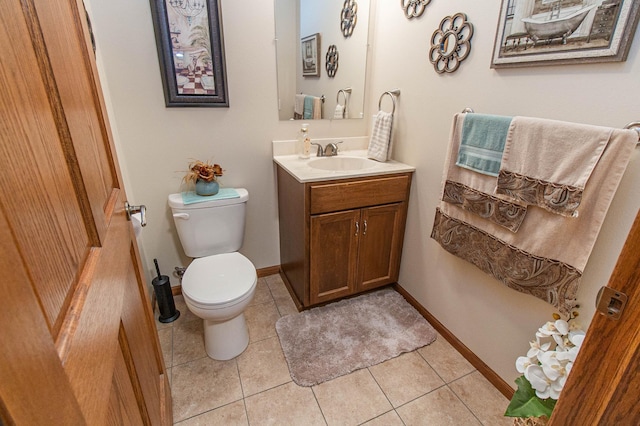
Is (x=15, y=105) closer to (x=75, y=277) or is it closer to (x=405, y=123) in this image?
(x=75, y=277)

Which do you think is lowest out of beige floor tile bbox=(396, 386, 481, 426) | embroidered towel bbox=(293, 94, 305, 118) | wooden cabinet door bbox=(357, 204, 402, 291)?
beige floor tile bbox=(396, 386, 481, 426)

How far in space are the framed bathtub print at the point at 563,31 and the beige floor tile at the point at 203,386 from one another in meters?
1.89

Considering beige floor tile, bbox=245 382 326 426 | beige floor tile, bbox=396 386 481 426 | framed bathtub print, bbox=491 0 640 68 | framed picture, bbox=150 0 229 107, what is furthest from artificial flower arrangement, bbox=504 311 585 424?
framed picture, bbox=150 0 229 107

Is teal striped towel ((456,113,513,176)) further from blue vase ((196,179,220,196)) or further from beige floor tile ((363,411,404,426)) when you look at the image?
blue vase ((196,179,220,196))

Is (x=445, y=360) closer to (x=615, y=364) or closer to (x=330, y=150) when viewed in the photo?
(x=615, y=364)

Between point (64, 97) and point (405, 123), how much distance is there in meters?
1.69

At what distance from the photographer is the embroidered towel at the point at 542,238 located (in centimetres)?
97

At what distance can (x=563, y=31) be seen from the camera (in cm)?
106

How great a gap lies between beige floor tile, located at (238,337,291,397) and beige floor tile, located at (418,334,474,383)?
0.77 m

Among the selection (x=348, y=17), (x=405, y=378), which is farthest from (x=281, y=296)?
(x=348, y=17)

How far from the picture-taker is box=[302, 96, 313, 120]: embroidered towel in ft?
6.74

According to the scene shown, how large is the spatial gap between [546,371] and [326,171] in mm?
1252

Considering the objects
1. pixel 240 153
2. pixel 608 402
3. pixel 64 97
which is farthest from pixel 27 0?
pixel 240 153

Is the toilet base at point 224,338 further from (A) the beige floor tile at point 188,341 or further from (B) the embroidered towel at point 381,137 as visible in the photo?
(B) the embroidered towel at point 381,137
